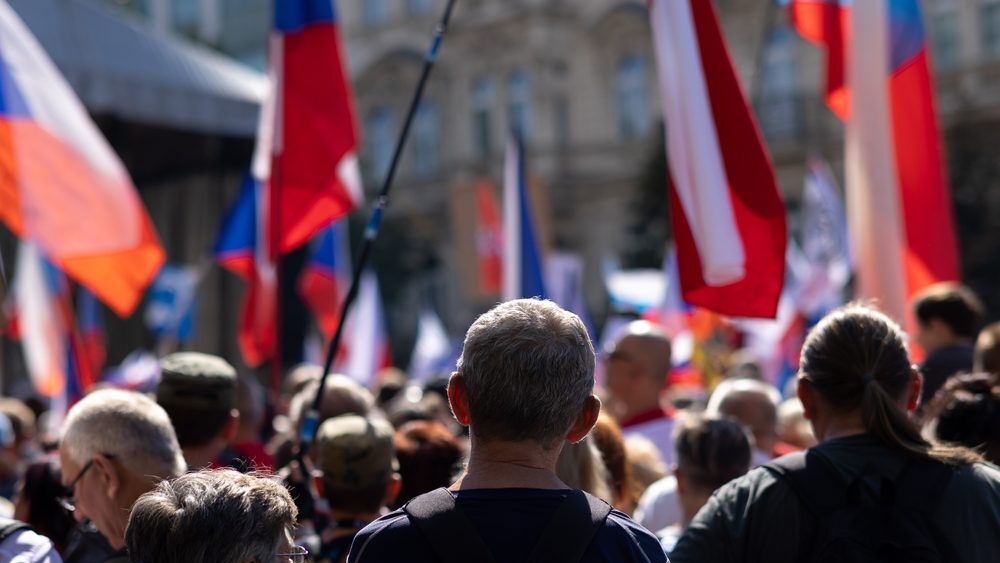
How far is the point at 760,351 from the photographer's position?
1216 cm

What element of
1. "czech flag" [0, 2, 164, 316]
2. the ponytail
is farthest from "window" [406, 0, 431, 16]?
the ponytail

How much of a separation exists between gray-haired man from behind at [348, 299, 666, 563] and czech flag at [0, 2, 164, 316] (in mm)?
3535

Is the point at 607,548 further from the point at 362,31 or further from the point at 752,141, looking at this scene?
the point at 362,31

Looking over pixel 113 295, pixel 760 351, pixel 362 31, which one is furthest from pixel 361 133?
pixel 113 295

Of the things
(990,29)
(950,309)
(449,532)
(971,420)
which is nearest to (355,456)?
(449,532)

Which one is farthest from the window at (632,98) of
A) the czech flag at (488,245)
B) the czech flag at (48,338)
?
the czech flag at (48,338)

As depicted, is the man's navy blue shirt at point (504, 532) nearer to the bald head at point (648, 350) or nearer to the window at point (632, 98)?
the bald head at point (648, 350)

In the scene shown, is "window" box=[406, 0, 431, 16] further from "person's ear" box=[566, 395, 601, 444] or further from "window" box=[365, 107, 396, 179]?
"person's ear" box=[566, 395, 601, 444]

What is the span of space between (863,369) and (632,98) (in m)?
31.3

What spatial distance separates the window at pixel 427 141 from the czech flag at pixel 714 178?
32124 mm

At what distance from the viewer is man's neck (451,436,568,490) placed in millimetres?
2242

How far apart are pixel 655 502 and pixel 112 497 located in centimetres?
185

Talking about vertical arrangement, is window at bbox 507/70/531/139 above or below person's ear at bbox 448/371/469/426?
above

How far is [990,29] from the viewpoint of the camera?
89.8 feet
